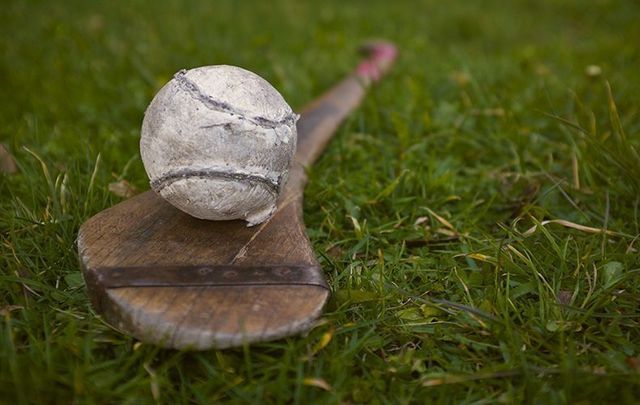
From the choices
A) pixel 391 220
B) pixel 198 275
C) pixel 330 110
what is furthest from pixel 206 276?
pixel 330 110

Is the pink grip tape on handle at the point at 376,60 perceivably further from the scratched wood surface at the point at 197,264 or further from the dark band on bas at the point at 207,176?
the dark band on bas at the point at 207,176

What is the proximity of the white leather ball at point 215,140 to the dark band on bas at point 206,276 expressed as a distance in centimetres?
20

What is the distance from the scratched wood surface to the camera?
4.97 ft

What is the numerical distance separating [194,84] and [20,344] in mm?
868

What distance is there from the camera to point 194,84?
1.73 m

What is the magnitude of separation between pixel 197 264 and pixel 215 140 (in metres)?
0.37

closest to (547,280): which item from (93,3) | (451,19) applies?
(451,19)

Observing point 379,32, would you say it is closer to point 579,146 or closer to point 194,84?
point 579,146

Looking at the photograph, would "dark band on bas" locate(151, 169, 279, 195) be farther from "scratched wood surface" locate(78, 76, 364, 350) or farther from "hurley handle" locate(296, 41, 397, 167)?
"hurley handle" locate(296, 41, 397, 167)

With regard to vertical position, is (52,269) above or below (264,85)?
below

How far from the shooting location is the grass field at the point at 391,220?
5.08 feet

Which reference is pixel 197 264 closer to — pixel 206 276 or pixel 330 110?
pixel 206 276

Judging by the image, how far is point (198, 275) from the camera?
1.68 m

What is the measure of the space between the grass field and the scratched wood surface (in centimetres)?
9
